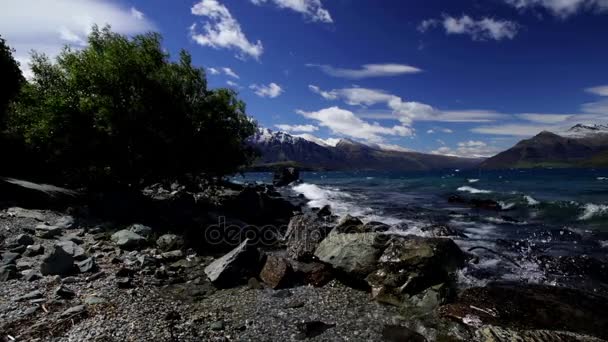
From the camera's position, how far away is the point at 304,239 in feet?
58.6

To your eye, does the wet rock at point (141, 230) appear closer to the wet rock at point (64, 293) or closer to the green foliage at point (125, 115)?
the wet rock at point (64, 293)

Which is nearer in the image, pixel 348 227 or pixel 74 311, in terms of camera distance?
pixel 74 311

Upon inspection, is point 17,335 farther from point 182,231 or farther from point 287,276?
point 182,231

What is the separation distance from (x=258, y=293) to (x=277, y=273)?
1.34 metres

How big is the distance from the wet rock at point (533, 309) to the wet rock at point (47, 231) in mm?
18299

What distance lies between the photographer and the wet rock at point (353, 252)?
1363cm

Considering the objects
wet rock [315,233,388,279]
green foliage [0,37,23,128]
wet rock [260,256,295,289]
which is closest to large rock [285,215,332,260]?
wet rock [315,233,388,279]

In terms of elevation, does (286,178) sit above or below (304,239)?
below

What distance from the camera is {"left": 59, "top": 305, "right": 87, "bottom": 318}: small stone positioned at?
363 inches

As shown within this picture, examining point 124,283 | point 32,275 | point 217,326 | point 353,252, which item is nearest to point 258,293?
point 217,326

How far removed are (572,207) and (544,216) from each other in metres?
6.74

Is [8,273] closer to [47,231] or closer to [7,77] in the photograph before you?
[47,231]

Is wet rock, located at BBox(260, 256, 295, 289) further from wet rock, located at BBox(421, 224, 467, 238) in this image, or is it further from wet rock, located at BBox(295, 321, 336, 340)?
wet rock, located at BBox(421, 224, 467, 238)

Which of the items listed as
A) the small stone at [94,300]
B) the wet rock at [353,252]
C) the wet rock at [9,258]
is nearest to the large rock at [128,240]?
the wet rock at [9,258]
